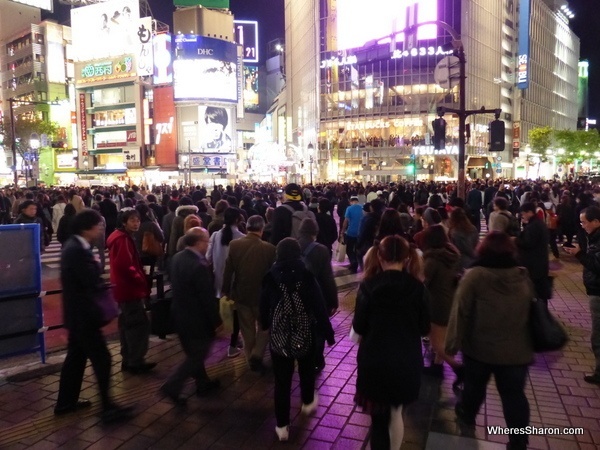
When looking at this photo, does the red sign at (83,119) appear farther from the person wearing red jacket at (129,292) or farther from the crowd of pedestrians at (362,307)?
the person wearing red jacket at (129,292)

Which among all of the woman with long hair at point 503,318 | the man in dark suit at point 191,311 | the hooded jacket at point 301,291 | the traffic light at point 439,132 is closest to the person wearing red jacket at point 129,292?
the man in dark suit at point 191,311

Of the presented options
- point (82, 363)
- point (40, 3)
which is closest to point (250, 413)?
point (82, 363)

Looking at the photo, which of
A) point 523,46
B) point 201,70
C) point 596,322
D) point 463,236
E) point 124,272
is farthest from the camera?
point 523,46

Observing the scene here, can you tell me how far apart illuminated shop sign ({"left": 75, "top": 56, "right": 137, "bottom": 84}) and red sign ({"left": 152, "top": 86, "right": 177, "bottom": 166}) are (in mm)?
4942

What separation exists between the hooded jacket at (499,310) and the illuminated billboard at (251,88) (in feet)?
373

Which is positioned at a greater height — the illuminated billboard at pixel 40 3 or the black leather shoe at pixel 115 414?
the illuminated billboard at pixel 40 3

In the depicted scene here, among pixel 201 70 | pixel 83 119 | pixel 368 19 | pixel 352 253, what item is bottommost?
pixel 352 253

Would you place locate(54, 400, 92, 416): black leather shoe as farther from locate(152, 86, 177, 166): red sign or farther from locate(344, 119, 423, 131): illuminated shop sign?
locate(152, 86, 177, 166): red sign

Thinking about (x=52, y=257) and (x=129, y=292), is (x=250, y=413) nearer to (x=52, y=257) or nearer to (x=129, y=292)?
(x=129, y=292)

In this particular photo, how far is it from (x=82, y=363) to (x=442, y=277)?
354 centimetres

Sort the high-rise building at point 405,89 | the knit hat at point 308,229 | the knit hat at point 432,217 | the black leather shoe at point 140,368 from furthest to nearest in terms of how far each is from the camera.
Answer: the high-rise building at point 405,89 < the knit hat at point 432,217 < the black leather shoe at point 140,368 < the knit hat at point 308,229

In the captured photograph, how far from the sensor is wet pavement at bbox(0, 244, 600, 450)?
4145 millimetres

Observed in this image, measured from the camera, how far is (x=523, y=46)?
249ft

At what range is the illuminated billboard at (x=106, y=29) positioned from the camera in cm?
6781
